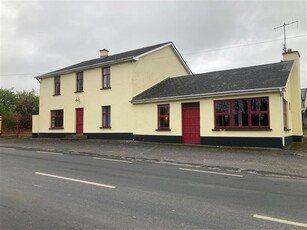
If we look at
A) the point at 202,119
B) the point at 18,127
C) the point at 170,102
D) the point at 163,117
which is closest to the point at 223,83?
the point at 202,119

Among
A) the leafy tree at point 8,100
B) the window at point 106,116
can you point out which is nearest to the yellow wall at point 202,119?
the window at point 106,116

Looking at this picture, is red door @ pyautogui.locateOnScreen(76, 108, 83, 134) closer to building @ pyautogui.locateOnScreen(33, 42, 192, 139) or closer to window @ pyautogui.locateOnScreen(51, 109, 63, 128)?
building @ pyautogui.locateOnScreen(33, 42, 192, 139)

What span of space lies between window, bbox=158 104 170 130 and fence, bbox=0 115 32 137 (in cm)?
1580

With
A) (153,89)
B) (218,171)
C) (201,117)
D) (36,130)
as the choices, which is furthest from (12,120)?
(218,171)

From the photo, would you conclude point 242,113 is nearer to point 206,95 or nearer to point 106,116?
point 206,95

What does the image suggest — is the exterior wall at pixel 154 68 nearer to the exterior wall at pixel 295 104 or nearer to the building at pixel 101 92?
the building at pixel 101 92

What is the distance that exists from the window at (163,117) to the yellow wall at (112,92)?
2.45 metres

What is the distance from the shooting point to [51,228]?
427 cm

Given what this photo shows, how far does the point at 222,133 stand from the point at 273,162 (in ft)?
18.1

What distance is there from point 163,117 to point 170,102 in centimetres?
121

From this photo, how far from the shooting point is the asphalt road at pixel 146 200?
4.57 meters

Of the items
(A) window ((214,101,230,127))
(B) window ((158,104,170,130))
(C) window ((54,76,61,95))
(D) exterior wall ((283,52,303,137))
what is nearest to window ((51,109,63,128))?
(C) window ((54,76,61,95))

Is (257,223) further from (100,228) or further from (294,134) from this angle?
(294,134)

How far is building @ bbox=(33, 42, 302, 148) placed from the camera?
1558 cm
